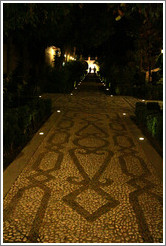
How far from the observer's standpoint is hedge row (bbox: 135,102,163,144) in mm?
7081

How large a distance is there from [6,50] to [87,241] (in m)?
12.4

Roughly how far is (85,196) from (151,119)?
4.28 meters

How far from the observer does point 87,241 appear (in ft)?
10.0

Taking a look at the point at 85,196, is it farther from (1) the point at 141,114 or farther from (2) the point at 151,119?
(1) the point at 141,114

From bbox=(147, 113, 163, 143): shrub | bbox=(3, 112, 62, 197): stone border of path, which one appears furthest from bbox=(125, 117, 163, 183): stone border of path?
bbox=(3, 112, 62, 197): stone border of path

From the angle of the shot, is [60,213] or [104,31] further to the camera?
[104,31]

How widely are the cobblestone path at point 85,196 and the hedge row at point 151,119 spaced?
0.66m

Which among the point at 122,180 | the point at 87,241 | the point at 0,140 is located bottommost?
the point at 87,241

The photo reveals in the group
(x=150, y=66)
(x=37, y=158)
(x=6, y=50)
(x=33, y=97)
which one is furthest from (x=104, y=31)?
(x=37, y=158)

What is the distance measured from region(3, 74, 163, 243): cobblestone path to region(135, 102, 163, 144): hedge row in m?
0.66

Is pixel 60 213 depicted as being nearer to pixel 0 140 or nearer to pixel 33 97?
pixel 0 140

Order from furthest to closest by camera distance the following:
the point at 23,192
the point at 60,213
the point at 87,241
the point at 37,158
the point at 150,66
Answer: the point at 150,66 < the point at 37,158 < the point at 23,192 < the point at 60,213 < the point at 87,241

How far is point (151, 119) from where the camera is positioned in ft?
25.5

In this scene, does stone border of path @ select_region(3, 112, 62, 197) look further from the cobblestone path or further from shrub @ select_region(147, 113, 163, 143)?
shrub @ select_region(147, 113, 163, 143)
